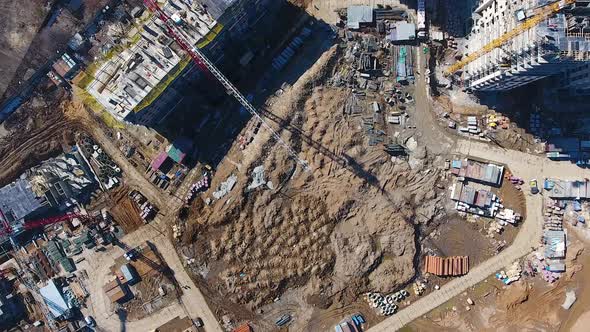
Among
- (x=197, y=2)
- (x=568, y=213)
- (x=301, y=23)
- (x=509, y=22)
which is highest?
(x=197, y=2)

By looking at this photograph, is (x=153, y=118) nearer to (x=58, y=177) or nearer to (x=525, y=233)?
(x=58, y=177)

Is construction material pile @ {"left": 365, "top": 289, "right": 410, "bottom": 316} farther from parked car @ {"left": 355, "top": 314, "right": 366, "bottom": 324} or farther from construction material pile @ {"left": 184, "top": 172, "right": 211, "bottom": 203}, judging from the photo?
construction material pile @ {"left": 184, "top": 172, "right": 211, "bottom": 203}

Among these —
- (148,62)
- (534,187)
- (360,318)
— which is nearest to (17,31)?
(148,62)

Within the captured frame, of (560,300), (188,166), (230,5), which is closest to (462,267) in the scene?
(560,300)

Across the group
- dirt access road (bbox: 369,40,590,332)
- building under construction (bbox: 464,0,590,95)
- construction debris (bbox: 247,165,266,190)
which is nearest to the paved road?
construction debris (bbox: 247,165,266,190)

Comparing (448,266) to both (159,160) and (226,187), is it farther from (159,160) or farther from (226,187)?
(159,160)
